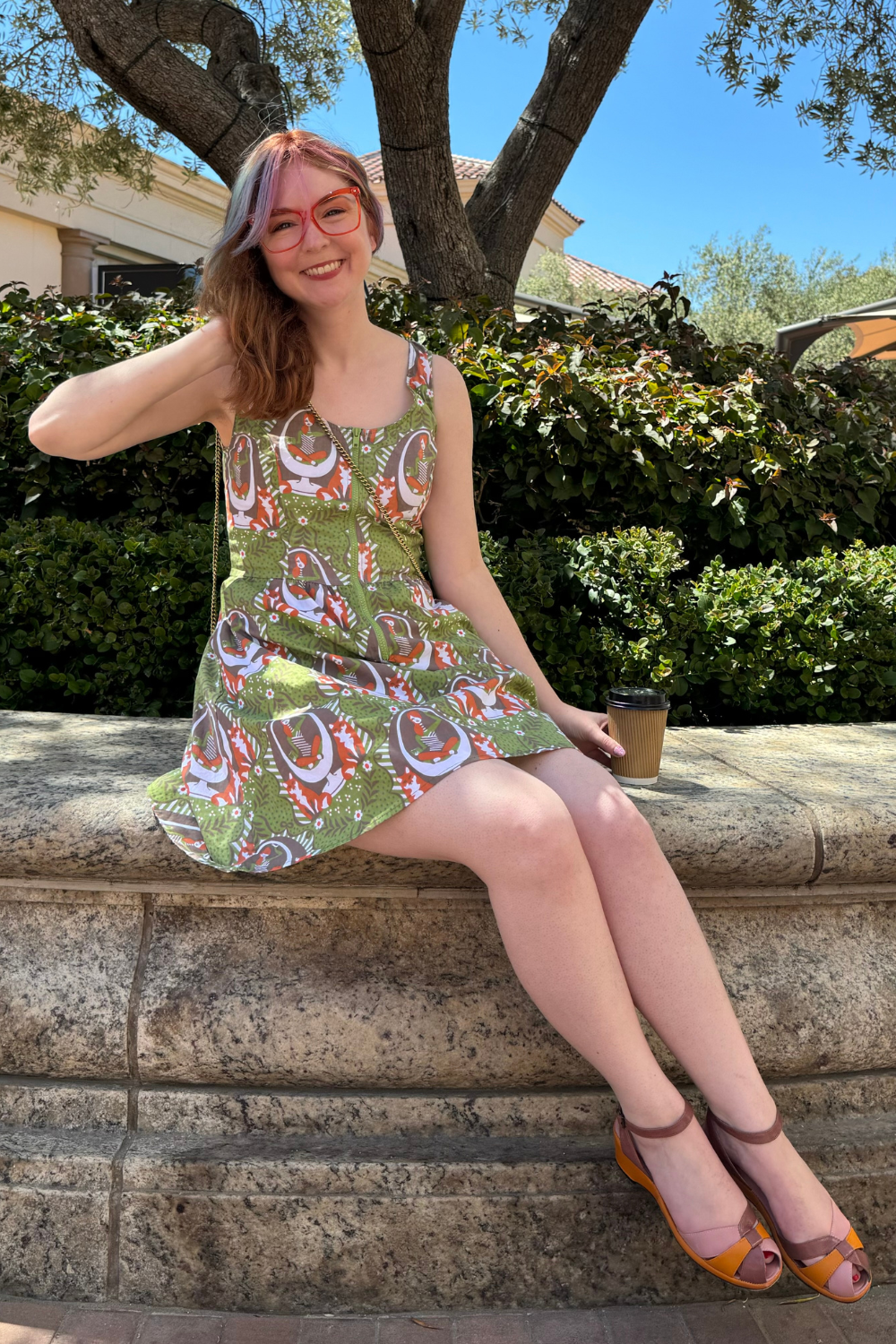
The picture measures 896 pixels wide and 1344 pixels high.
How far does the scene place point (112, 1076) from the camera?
1.89 m

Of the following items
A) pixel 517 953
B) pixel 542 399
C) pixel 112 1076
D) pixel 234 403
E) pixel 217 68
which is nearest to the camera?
pixel 517 953

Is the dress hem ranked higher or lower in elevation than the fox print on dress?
lower

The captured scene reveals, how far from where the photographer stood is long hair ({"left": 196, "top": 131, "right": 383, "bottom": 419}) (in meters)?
1.94

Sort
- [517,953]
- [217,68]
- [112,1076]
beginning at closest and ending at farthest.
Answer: [517,953], [112,1076], [217,68]

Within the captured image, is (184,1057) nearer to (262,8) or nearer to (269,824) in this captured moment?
(269,824)

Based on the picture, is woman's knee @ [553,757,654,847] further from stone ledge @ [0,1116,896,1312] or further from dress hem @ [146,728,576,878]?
stone ledge @ [0,1116,896,1312]

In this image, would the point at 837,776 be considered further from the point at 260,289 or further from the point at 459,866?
the point at 260,289

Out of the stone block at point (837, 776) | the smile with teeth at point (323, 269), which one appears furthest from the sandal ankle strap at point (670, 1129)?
the smile with teeth at point (323, 269)

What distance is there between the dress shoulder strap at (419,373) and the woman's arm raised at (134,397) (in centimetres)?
36

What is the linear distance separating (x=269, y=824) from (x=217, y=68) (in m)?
5.00

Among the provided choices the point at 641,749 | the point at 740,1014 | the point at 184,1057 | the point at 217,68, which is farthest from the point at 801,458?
the point at 217,68

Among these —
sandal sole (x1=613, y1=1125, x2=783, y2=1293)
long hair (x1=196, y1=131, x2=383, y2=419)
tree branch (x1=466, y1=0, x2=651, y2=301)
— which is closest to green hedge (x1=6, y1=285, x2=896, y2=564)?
long hair (x1=196, y1=131, x2=383, y2=419)

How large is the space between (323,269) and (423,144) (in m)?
3.38

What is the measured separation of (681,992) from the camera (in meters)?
1.66
